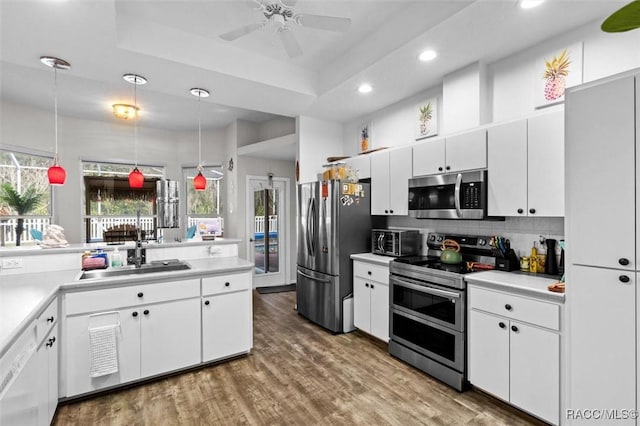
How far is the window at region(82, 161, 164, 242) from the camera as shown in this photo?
5293mm

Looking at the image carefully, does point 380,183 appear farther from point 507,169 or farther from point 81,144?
point 81,144

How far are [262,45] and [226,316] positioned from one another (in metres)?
2.60

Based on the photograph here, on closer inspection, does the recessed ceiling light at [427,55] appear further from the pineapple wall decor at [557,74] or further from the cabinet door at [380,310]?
the cabinet door at [380,310]

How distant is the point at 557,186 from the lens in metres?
2.28

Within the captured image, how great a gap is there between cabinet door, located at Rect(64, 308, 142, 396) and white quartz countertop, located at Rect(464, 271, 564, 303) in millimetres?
2642

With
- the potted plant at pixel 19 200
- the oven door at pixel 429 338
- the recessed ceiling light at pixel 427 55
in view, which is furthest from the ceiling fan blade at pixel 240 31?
the potted plant at pixel 19 200

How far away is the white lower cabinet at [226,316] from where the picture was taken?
2.85 meters

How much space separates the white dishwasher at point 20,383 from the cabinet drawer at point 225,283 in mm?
1246

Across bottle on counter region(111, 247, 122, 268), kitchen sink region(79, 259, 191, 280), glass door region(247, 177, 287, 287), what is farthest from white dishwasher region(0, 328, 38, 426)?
glass door region(247, 177, 287, 287)

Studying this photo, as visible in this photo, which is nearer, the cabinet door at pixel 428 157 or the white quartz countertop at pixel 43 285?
the white quartz countertop at pixel 43 285

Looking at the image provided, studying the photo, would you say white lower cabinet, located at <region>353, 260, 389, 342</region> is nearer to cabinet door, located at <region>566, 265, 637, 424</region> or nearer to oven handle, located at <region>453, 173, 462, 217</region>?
oven handle, located at <region>453, 173, 462, 217</region>

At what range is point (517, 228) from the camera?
2.78 meters

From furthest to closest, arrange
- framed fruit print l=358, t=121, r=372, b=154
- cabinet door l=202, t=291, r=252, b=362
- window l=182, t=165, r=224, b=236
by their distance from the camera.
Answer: window l=182, t=165, r=224, b=236 < framed fruit print l=358, t=121, r=372, b=154 < cabinet door l=202, t=291, r=252, b=362

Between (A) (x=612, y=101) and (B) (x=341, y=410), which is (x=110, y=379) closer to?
(B) (x=341, y=410)
